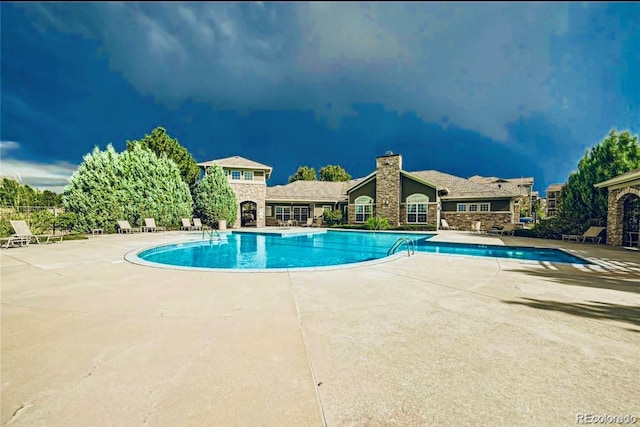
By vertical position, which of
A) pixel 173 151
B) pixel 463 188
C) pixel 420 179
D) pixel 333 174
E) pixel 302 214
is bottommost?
pixel 302 214

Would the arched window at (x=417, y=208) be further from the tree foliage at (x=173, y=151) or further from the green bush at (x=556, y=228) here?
the tree foliage at (x=173, y=151)

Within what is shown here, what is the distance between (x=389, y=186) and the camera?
24.0 meters

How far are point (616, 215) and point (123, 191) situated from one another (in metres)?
28.4

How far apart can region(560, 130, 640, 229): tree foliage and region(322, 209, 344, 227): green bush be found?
1663 cm

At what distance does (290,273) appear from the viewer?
20.9ft

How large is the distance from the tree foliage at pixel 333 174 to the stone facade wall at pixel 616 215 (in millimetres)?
37074

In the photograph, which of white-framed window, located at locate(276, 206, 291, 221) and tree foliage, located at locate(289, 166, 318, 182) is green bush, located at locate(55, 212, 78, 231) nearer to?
white-framed window, located at locate(276, 206, 291, 221)

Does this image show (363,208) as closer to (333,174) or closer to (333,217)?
(333,217)

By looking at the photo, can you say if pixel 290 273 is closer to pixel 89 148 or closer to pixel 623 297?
pixel 623 297

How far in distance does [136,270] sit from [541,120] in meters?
55.1

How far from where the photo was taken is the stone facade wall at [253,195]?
84.1 feet

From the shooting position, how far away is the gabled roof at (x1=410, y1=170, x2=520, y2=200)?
22.4 metres

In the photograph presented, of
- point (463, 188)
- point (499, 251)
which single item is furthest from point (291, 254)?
point (463, 188)

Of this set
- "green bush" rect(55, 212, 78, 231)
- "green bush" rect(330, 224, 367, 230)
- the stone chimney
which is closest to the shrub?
"green bush" rect(330, 224, 367, 230)
